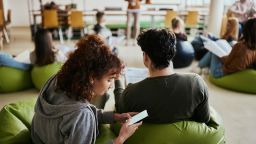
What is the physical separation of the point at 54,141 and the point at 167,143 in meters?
0.89

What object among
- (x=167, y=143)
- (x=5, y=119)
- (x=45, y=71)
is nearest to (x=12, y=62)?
(x=45, y=71)

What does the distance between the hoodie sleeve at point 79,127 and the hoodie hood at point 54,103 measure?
3 cm

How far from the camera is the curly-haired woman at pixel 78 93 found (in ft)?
4.75

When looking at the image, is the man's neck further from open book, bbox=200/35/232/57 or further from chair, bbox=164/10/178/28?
chair, bbox=164/10/178/28

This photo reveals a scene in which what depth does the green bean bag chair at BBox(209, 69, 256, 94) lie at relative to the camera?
4.01 metres

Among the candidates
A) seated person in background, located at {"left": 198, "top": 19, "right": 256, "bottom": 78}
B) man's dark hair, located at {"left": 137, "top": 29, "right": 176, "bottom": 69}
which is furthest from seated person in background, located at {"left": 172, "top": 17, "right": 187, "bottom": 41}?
man's dark hair, located at {"left": 137, "top": 29, "right": 176, "bottom": 69}

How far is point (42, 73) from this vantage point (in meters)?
3.90

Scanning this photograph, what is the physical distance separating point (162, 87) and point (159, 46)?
27 centimetres

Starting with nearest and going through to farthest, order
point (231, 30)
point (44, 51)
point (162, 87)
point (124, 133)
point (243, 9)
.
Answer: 1. point (124, 133)
2. point (162, 87)
3. point (44, 51)
4. point (231, 30)
5. point (243, 9)

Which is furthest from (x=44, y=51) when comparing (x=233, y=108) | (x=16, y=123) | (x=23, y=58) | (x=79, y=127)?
(x=79, y=127)

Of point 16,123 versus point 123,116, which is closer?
point 123,116

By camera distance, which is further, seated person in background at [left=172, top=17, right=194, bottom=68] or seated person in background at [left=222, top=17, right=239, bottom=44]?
seated person in background at [left=172, top=17, right=194, bottom=68]

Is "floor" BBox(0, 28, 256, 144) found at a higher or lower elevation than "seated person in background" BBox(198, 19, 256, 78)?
lower

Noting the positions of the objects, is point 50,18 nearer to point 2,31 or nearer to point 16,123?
point 2,31
